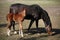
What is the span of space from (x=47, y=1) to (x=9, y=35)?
16.0 metres

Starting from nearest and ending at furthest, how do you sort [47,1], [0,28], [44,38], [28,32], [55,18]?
[44,38], [28,32], [0,28], [55,18], [47,1]

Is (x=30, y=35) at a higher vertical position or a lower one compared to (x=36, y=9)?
lower

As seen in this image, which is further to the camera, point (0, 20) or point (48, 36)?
point (0, 20)

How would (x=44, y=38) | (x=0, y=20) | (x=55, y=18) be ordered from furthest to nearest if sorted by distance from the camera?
1. (x=55, y=18)
2. (x=0, y=20)
3. (x=44, y=38)

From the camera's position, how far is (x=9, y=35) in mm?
12711

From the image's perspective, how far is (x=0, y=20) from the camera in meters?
17.2

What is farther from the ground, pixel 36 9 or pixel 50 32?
pixel 36 9

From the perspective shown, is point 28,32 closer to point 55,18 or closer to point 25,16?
point 25,16

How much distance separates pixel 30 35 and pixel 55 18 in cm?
592

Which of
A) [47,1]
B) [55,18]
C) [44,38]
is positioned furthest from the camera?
[47,1]

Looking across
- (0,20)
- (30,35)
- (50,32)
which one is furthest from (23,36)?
(0,20)

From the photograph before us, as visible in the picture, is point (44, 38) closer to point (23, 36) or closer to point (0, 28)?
point (23, 36)

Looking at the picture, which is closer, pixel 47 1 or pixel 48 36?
pixel 48 36

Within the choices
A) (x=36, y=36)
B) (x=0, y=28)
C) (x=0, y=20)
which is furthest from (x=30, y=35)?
(x=0, y=20)
